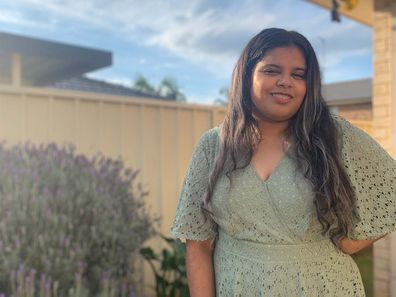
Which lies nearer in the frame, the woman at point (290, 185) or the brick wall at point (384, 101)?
the woman at point (290, 185)

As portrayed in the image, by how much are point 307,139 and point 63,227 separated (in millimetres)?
1780

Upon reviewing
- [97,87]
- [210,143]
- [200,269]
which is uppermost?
[97,87]

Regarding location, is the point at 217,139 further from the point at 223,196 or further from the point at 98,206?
the point at 98,206

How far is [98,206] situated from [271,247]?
1.82 meters

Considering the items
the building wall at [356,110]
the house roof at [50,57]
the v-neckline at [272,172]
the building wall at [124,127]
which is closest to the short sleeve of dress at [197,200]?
the v-neckline at [272,172]

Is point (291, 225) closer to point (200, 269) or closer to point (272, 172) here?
point (272, 172)

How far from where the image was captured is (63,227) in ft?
8.89

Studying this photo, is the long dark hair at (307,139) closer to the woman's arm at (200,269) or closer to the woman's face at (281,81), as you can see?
the woman's face at (281,81)

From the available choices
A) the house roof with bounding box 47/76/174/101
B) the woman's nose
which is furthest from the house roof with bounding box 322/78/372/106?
the woman's nose

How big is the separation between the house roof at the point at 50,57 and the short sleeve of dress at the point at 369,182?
317 inches

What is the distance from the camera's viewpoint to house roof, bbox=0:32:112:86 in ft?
28.0

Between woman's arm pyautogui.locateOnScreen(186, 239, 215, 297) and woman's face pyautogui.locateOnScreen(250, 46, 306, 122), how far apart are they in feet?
1.46

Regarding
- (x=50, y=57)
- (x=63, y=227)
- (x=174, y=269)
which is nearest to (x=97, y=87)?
(x=50, y=57)

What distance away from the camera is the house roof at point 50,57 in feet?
28.0
